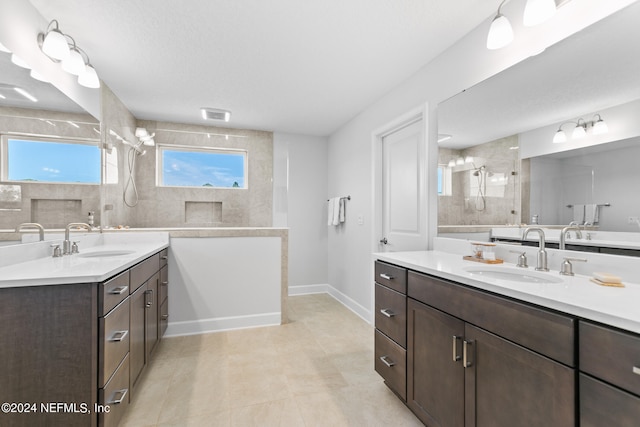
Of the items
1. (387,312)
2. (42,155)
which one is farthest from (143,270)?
(387,312)

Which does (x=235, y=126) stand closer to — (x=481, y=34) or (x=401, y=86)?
(x=401, y=86)

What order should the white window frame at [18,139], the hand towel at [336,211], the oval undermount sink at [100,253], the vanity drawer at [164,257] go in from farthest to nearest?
1. the hand towel at [336,211]
2. the vanity drawer at [164,257]
3. the oval undermount sink at [100,253]
4. the white window frame at [18,139]

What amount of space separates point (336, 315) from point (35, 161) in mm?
2923

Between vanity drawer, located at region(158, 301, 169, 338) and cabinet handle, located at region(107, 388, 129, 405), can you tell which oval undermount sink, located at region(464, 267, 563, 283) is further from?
vanity drawer, located at region(158, 301, 169, 338)

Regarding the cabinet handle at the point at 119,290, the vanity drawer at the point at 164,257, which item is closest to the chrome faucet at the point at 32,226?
the cabinet handle at the point at 119,290

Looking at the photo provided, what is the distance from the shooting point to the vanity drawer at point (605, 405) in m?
0.73

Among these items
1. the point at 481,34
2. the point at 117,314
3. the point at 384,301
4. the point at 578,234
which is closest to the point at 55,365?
the point at 117,314

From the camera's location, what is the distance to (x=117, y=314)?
1.45m

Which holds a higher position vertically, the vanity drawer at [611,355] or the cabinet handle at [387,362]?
the vanity drawer at [611,355]

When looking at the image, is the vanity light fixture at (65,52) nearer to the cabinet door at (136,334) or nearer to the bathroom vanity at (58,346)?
the bathroom vanity at (58,346)

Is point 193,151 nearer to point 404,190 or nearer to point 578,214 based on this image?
point 404,190

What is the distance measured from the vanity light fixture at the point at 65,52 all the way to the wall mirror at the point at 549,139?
2.43 meters

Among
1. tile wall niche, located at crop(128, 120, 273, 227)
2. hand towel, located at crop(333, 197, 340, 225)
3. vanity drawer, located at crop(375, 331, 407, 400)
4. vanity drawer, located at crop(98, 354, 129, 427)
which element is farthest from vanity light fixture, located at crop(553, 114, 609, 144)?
tile wall niche, located at crop(128, 120, 273, 227)

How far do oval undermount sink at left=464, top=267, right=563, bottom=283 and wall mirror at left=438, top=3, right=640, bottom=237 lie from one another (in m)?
0.31
